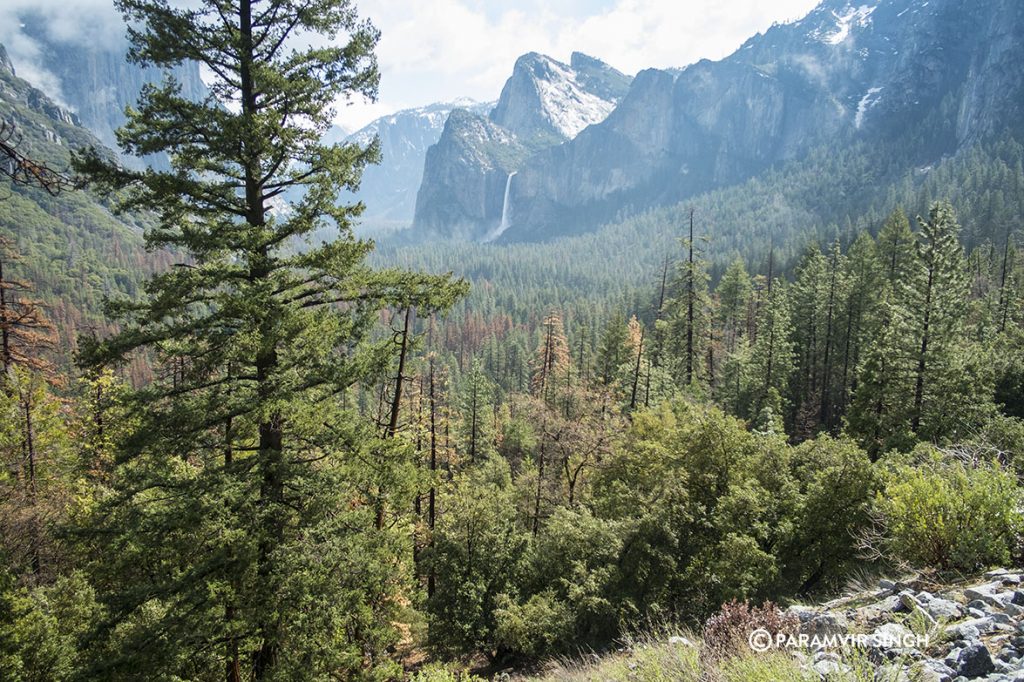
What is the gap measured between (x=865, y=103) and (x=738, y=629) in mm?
248085

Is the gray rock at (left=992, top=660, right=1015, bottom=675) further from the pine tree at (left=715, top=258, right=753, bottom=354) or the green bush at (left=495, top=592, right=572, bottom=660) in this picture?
the pine tree at (left=715, top=258, right=753, bottom=354)

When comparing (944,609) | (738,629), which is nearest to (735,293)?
(944,609)

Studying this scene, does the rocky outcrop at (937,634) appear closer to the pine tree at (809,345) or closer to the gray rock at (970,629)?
the gray rock at (970,629)

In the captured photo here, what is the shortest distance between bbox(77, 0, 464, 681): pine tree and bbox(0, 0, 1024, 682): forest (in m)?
0.05

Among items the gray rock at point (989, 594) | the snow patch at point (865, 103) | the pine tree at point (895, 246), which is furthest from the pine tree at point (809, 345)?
the snow patch at point (865, 103)

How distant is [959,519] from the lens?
23.4 feet

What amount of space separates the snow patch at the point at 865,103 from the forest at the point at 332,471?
700ft

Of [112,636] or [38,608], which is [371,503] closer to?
[112,636]

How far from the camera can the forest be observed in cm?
737

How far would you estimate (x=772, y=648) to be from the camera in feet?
17.5

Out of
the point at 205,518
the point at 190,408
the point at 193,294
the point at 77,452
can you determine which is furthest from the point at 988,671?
the point at 77,452

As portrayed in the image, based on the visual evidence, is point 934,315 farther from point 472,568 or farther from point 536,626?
point 472,568

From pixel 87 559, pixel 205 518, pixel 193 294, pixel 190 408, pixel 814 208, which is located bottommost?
pixel 87 559

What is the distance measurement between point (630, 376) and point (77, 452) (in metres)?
28.8
